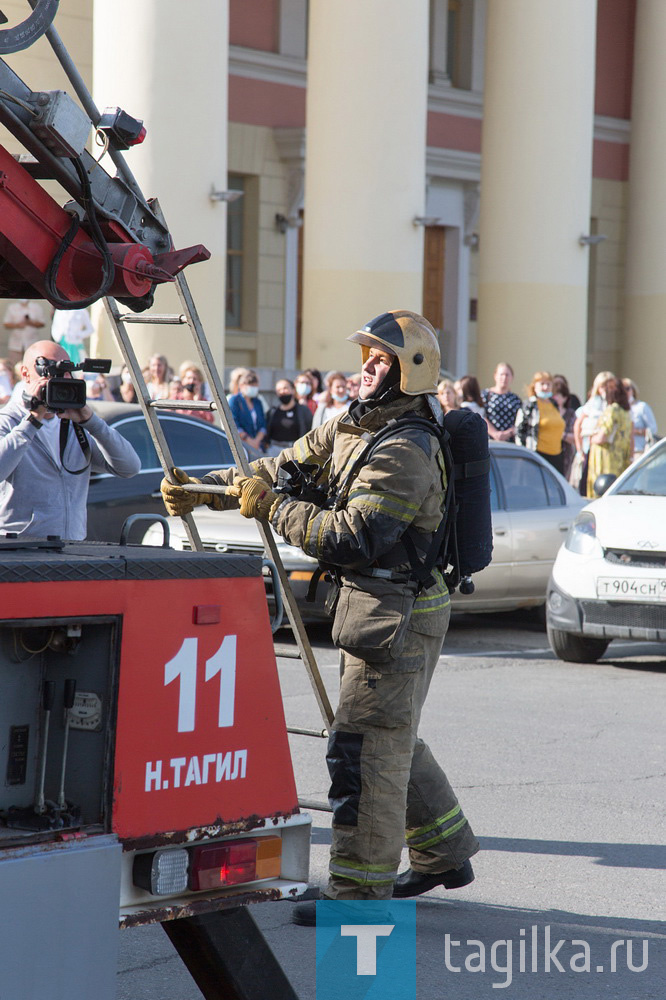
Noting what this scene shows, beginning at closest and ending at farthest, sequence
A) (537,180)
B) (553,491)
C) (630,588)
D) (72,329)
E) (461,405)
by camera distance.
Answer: (630,588) → (553,491) → (461,405) → (72,329) → (537,180)


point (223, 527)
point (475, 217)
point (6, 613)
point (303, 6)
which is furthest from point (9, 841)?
point (475, 217)

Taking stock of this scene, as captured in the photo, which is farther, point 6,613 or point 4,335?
point 4,335

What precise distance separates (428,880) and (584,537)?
18.4 ft

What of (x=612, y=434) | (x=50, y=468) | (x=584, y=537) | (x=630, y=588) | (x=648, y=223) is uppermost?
(x=648, y=223)

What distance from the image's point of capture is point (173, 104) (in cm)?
1620

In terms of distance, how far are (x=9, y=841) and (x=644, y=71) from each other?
2564 cm

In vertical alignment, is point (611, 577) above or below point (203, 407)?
below

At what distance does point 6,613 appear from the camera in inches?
114

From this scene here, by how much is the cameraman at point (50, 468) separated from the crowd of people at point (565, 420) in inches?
319

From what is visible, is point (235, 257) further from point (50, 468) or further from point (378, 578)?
point (378, 578)

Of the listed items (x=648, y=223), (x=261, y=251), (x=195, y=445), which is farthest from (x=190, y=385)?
(x=648, y=223)

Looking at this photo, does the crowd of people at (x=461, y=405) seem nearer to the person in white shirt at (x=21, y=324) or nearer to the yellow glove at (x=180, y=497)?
the person in white shirt at (x=21, y=324)

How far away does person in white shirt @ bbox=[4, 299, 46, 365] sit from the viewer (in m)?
18.9

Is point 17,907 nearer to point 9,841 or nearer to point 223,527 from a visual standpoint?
point 9,841
